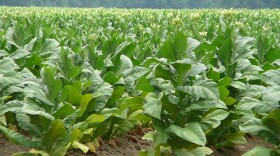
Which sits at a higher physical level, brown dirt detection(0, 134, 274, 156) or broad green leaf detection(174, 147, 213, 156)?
broad green leaf detection(174, 147, 213, 156)

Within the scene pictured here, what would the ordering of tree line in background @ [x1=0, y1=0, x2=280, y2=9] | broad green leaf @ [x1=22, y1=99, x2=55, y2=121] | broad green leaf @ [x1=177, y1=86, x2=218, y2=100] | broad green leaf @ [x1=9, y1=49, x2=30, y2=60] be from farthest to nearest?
tree line in background @ [x1=0, y1=0, x2=280, y2=9], broad green leaf @ [x1=9, y1=49, x2=30, y2=60], broad green leaf @ [x1=177, y1=86, x2=218, y2=100], broad green leaf @ [x1=22, y1=99, x2=55, y2=121]

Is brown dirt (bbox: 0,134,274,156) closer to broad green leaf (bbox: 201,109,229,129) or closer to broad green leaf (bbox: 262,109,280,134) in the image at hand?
broad green leaf (bbox: 201,109,229,129)

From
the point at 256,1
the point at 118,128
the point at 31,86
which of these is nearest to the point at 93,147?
the point at 118,128

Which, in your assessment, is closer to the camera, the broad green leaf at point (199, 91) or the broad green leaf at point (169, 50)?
the broad green leaf at point (199, 91)

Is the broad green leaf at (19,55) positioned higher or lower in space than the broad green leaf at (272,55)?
higher

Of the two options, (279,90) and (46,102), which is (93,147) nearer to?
(46,102)

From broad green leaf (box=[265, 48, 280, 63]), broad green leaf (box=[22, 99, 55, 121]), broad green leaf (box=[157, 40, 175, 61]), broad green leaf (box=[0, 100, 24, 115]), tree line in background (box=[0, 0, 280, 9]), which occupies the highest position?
broad green leaf (box=[157, 40, 175, 61])

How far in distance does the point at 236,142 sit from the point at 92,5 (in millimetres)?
67715

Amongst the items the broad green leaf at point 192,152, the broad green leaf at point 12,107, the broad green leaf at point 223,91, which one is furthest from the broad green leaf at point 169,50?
the broad green leaf at point 12,107

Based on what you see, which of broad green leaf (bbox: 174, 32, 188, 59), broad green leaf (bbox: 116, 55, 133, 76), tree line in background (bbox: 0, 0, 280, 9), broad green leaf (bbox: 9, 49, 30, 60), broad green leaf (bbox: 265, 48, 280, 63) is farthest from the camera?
tree line in background (bbox: 0, 0, 280, 9)

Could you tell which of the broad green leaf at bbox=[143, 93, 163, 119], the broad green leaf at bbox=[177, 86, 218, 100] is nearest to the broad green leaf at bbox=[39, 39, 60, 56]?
the broad green leaf at bbox=[143, 93, 163, 119]

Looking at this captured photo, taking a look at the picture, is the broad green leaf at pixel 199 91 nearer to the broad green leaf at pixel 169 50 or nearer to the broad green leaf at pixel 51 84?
the broad green leaf at pixel 169 50

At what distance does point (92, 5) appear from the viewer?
71250 mm

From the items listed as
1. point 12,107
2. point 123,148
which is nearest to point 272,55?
point 123,148
